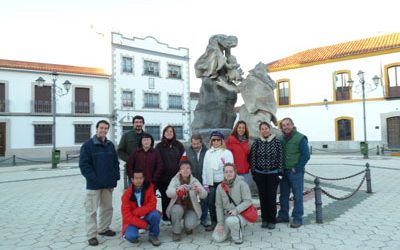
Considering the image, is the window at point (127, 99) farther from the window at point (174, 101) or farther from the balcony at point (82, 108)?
the window at point (174, 101)

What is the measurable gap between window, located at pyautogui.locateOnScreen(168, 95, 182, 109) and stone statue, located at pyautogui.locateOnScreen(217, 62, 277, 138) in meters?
23.2

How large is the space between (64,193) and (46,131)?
57.8ft

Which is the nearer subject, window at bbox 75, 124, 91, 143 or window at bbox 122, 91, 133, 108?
window at bbox 75, 124, 91, 143

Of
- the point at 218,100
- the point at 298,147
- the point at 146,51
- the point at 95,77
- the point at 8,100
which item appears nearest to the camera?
the point at 298,147

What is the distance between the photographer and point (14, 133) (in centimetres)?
2283

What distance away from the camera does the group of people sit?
14.1 ft

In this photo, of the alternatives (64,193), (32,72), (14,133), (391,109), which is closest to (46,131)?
(14,133)

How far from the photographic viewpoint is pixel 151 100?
2938 centimetres

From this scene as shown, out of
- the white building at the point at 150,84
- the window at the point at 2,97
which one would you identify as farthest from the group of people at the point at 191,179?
the white building at the point at 150,84

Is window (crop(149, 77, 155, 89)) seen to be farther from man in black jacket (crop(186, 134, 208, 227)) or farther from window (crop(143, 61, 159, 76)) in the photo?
man in black jacket (crop(186, 134, 208, 227))

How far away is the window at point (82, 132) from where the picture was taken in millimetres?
25312

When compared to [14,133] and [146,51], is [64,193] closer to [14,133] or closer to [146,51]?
[14,133]

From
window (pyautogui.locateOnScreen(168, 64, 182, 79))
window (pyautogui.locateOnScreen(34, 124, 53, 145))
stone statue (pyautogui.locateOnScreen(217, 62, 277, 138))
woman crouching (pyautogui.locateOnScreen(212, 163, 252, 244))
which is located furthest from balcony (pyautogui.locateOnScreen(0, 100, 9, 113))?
woman crouching (pyautogui.locateOnScreen(212, 163, 252, 244))

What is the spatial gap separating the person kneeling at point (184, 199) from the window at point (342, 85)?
23351mm
